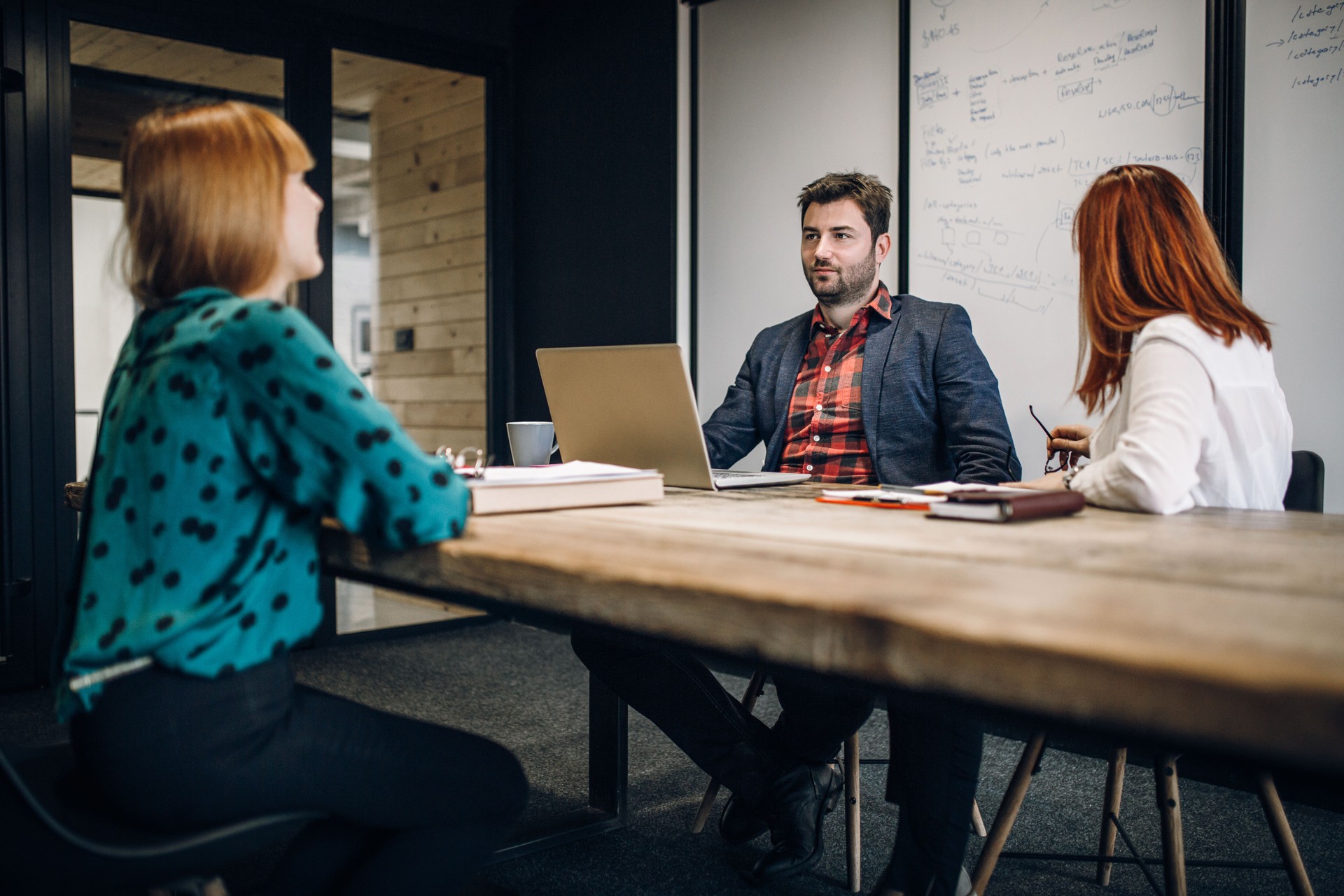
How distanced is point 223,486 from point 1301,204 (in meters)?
2.27

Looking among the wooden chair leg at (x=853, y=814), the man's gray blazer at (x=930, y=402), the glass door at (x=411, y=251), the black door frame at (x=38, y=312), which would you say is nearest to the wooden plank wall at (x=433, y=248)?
the glass door at (x=411, y=251)

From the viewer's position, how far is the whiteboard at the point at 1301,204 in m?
2.19

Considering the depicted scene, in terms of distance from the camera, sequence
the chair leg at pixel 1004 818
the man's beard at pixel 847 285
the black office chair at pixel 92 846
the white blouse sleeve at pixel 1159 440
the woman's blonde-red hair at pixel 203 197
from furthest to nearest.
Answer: the man's beard at pixel 847 285, the chair leg at pixel 1004 818, the white blouse sleeve at pixel 1159 440, the woman's blonde-red hair at pixel 203 197, the black office chair at pixel 92 846

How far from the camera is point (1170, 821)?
1.48m

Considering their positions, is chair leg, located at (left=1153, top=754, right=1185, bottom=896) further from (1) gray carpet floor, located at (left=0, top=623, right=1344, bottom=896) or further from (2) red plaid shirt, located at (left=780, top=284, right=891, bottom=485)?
(2) red plaid shirt, located at (left=780, top=284, right=891, bottom=485)

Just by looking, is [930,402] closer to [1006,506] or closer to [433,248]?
[1006,506]

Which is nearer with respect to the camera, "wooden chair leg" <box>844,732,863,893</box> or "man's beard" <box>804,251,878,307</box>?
"wooden chair leg" <box>844,732,863,893</box>

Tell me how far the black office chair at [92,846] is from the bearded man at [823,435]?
2.66 feet

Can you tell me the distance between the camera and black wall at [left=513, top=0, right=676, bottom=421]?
3670 mm

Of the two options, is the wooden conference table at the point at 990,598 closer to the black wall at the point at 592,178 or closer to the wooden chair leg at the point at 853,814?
the wooden chair leg at the point at 853,814

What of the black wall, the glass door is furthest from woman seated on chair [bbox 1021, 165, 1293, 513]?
the glass door

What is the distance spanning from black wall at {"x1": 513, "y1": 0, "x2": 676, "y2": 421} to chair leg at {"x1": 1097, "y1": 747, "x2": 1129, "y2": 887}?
7.38 feet

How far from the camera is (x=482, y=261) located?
4262 millimetres

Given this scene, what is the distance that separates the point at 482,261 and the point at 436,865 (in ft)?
11.3
